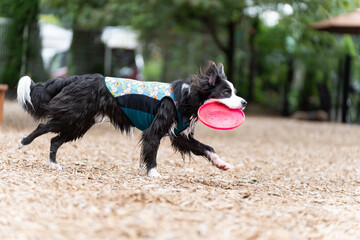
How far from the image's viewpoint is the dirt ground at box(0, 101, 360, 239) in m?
3.47

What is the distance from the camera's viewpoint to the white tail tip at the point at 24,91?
18.3ft

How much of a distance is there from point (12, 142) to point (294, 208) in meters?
4.52

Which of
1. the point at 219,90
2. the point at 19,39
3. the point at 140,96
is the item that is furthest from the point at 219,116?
the point at 19,39

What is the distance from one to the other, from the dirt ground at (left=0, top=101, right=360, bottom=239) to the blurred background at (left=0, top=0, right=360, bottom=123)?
21.7 ft

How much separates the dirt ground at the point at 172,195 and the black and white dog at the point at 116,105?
39 cm

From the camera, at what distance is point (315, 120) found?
16.6 metres

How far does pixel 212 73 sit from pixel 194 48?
14.5 metres

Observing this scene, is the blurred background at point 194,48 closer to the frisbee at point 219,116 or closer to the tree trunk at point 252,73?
the tree trunk at point 252,73

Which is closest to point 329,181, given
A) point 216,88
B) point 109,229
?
point 216,88

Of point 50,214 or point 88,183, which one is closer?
point 50,214

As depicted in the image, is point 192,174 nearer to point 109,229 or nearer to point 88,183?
point 88,183

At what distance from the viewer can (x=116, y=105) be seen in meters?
5.55

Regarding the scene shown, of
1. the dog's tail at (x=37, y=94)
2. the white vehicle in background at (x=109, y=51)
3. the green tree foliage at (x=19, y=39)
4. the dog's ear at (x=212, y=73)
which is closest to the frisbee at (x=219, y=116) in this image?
the dog's ear at (x=212, y=73)

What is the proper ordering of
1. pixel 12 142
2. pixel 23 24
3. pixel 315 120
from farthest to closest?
pixel 315 120, pixel 23 24, pixel 12 142
